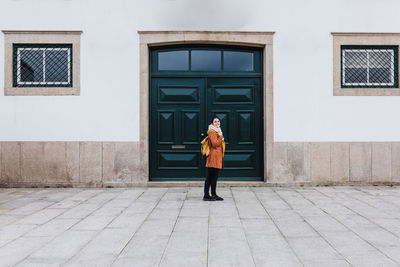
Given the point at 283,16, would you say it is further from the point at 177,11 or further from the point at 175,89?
the point at 175,89

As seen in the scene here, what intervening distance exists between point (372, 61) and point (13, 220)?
8.68 m

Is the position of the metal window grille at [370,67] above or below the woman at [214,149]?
above

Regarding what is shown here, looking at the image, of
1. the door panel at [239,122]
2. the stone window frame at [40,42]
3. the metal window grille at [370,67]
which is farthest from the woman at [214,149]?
the metal window grille at [370,67]

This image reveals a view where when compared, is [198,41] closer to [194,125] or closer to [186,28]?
[186,28]

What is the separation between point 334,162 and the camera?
732 centimetres

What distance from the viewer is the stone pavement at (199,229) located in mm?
3129

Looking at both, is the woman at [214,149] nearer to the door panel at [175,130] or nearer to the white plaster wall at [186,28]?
the door panel at [175,130]

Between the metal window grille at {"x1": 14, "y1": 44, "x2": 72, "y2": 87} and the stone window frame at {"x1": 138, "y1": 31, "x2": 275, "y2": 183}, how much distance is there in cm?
198

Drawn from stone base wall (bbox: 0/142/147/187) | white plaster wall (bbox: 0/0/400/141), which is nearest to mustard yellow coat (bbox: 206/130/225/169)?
white plaster wall (bbox: 0/0/400/141)

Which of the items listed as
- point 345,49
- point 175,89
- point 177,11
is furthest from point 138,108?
point 345,49

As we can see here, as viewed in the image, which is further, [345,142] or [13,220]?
[345,142]

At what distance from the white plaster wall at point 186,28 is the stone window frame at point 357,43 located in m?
0.13

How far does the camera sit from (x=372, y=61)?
7547 mm

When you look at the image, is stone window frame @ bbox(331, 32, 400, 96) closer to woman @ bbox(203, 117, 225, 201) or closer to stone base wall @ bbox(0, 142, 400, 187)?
stone base wall @ bbox(0, 142, 400, 187)
